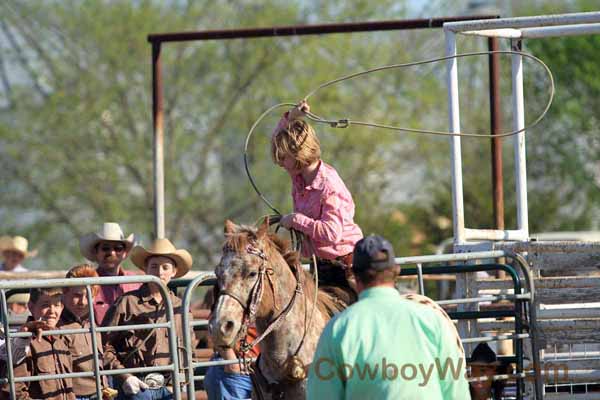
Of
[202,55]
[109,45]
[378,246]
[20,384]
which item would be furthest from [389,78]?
[378,246]

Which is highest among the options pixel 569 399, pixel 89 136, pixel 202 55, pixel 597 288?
pixel 202 55

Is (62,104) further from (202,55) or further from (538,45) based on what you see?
(538,45)

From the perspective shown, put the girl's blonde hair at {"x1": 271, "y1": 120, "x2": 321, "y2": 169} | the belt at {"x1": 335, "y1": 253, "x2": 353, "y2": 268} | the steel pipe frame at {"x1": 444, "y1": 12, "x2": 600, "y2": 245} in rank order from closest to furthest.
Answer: the girl's blonde hair at {"x1": 271, "y1": 120, "x2": 321, "y2": 169}, the belt at {"x1": 335, "y1": 253, "x2": 353, "y2": 268}, the steel pipe frame at {"x1": 444, "y1": 12, "x2": 600, "y2": 245}

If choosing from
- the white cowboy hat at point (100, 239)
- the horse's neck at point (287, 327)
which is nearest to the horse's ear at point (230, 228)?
the horse's neck at point (287, 327)

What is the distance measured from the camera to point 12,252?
1289 centimetres

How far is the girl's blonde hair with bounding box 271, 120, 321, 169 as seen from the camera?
718cm

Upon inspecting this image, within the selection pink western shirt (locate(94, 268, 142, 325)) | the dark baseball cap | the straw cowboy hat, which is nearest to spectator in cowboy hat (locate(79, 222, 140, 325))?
pink western shirt (locate(94, 268, 142, 325))

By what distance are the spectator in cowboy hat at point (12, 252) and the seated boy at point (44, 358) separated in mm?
5231

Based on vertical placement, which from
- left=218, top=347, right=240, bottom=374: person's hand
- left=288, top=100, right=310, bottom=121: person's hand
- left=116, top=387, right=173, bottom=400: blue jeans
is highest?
left=288, top=100, right=310, bottom=121: person's hand

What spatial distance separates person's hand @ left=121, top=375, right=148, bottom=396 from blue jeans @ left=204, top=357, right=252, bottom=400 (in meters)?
0.45

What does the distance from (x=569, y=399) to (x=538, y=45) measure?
2380 centimetres

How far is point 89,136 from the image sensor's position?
91.7 feet

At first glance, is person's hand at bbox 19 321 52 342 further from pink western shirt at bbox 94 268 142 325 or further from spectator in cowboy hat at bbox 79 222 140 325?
spectator in cowboy hat at bbox 79 222 140 325

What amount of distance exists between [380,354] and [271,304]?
195 cm
